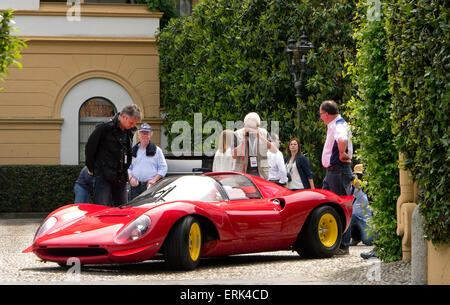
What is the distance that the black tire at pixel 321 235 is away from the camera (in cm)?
1002

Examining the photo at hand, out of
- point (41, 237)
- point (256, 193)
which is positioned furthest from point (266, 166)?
point (41, 237)

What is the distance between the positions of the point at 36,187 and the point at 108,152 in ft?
48.8

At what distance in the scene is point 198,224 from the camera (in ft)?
29.2

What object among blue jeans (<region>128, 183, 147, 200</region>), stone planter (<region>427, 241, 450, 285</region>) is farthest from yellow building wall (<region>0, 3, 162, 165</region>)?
stone planter (<region>427, 241, 450, 285</region>)

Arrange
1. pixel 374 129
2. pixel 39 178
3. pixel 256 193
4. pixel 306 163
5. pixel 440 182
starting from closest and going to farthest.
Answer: pixel 440 182, pixel 374 129, pixel 256 193, pixel 306 163, pixel 39 178

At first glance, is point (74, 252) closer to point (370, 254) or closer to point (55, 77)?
point (370, 254)

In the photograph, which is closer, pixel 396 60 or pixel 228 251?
pixel 396 60

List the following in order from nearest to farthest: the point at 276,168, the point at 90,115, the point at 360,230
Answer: the point at 360,230 < the point at 276,168 < the point at 90,115

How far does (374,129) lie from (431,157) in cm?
211

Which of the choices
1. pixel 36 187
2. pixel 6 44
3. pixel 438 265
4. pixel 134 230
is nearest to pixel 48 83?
pixel 36 187

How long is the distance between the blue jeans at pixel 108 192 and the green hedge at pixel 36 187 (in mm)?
14147

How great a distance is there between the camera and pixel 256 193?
10062 mm

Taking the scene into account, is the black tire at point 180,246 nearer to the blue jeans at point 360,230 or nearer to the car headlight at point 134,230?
the car headlight at point 134,230
